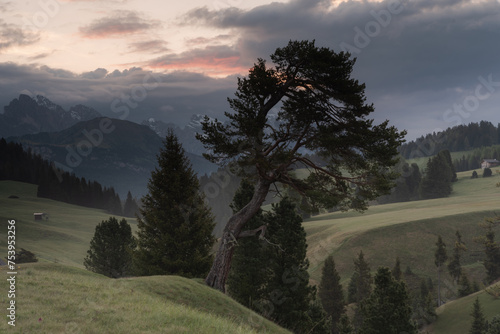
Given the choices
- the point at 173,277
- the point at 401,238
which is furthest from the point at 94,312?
the point at 401,238

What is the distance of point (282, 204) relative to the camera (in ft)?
109

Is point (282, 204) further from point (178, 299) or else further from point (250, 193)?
point (178, 299)

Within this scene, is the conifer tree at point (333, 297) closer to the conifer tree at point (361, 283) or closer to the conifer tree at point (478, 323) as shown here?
the conifer tree at point (361, 283)

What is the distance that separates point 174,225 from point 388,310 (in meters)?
22.6

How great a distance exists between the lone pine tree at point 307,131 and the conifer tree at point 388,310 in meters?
13.4

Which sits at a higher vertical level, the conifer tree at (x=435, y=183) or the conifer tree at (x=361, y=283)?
the conifer tree at (x=435, y=183)

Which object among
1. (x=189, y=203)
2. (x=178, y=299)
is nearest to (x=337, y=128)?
(x=178, y=299)

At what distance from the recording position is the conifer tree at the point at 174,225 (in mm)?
34344

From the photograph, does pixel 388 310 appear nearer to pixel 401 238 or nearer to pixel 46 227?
pixel 401 238

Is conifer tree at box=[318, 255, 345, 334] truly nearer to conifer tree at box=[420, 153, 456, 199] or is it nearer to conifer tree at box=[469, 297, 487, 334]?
conifer tree at box=[469, 297, 487, 334]

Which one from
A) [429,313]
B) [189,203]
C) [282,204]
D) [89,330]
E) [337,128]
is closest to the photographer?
[89,330]

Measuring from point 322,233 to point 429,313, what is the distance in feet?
151

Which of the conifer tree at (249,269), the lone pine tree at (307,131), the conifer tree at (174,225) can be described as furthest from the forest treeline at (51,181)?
the lone pine tree at (307,131)

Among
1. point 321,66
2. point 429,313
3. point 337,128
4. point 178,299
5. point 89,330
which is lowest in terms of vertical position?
point 429,313
